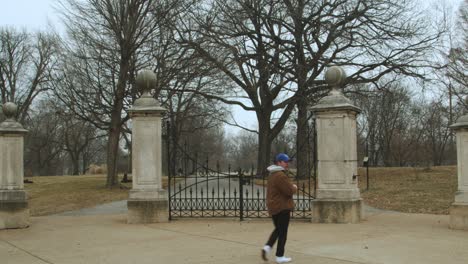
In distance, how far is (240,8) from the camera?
27.6 metres

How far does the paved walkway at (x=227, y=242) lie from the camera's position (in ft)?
26.1

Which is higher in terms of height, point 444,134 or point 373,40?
point 373,40

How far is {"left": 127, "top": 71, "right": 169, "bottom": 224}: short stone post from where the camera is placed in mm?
12547

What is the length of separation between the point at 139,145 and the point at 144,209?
1596 mm

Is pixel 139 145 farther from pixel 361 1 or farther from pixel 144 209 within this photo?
pixel 361 1

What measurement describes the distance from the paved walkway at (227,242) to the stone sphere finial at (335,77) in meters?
3.35

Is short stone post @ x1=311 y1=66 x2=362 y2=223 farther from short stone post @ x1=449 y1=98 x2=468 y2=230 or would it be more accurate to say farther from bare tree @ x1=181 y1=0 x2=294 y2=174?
bare tree @ x1=181 y1=0 x2=294 y2=174

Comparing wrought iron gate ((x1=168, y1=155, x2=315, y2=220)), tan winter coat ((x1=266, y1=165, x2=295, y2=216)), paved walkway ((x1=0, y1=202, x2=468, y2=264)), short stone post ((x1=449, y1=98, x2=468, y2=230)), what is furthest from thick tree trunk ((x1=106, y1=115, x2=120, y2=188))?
tan winter coat ((x1=266, y1=165, x2=295, y2=216))

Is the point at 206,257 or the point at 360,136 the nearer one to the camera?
the point at 206,257

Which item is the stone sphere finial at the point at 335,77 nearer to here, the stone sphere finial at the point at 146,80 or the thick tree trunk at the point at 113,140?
the stone sphere finial at the point at 146,80

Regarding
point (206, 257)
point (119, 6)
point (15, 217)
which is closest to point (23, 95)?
point (119, 6)

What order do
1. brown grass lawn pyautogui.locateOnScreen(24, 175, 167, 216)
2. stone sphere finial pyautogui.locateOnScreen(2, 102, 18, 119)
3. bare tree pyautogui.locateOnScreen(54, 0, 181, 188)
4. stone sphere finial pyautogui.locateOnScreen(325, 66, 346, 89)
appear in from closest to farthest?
1. stone sphere finial pyautogui.locateOnScreen(325, 66, 346, 89)
2. stone sphere finial pyautogui.locateOnScreen(2, 102, 18, 119)
3. brown grass lawn pyautogui.locateOnScreen(24, 175, 167, 216)
4. bare tree pyautogui.locateOnScreen(54, 0, 181, 188)

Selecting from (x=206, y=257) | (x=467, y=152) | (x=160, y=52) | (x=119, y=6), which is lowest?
(x=206, y=257)

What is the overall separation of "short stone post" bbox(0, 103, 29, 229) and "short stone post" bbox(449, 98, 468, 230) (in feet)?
32.7
